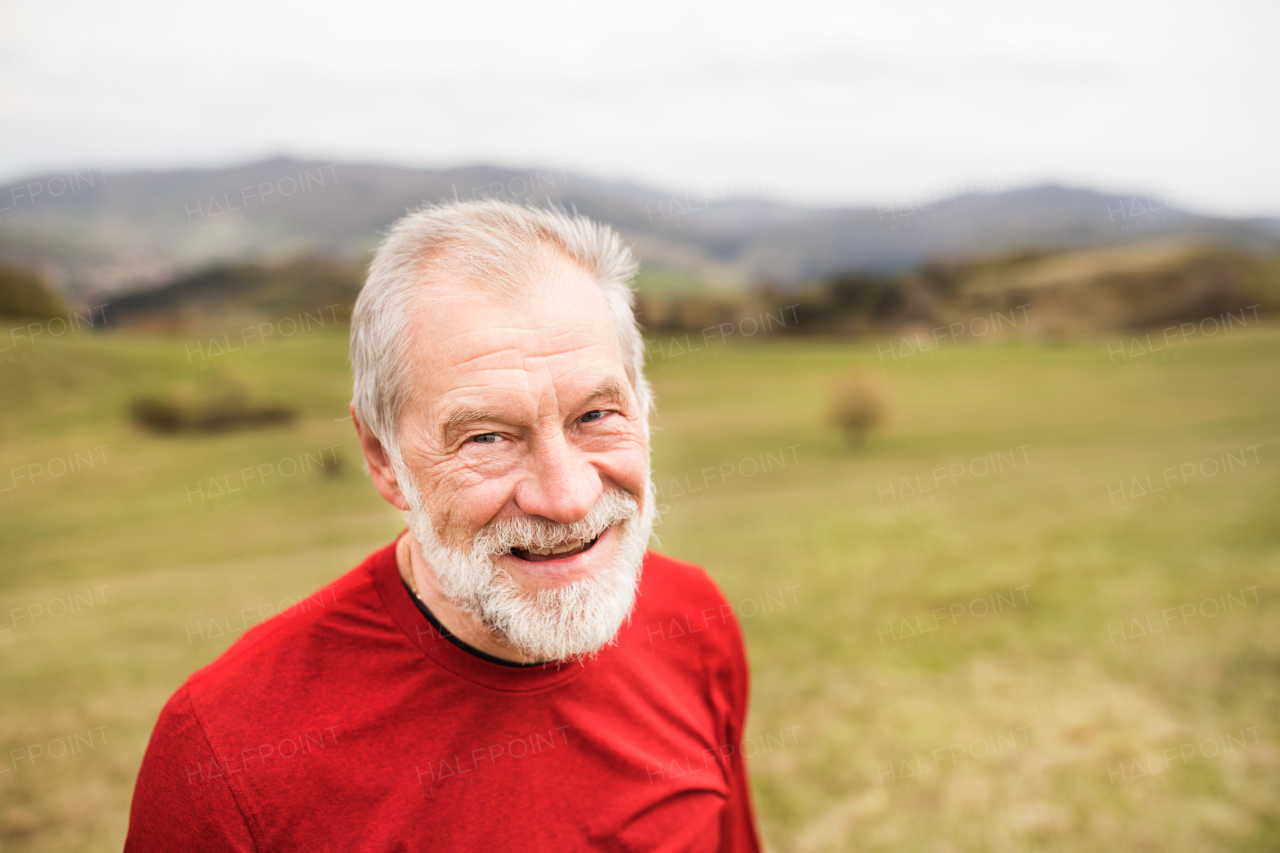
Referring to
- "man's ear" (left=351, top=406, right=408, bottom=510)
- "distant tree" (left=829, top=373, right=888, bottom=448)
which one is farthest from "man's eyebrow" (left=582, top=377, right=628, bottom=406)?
"distant tree" (left=829, top=373, right=888, bottom=448)

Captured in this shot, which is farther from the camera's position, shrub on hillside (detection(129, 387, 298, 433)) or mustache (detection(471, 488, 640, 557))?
shrub on hillside (detection(129, 387, 298, 433))

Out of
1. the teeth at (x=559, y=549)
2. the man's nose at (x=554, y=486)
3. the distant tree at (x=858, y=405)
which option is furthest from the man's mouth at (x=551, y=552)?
the distant tree at (x=858, y=405)

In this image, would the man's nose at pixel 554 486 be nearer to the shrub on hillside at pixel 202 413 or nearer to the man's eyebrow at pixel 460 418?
the man's eyebrow at pixel 460 418

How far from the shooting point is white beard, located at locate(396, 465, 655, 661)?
5.91ft

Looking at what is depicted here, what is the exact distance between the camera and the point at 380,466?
2053 mm

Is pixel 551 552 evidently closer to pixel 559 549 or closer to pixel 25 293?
pixel 559 549

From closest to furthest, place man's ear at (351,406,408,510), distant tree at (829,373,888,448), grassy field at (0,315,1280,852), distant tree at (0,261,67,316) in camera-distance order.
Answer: man's ear at (351,406,408,510) → grassy field at (0,315,1280,852) → distant tree at (829,373,888,448) → distant tree at (0,261,67,316)

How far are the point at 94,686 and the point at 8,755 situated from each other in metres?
1.26

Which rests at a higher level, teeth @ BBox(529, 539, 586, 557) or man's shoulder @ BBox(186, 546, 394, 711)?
teeth @ BBox(529, 539, 586, 557)

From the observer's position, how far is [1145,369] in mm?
34594

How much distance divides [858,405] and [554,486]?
1034 inches

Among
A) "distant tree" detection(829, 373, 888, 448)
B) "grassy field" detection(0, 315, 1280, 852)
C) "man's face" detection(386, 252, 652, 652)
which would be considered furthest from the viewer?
"distant tree" detection(829, 373, 888, 448)

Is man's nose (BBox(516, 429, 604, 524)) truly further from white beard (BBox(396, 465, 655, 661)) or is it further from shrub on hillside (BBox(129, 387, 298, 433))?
shrub on hillside (BBox(129, 387, 298, 433))

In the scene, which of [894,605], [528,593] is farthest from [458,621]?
[894,605]
